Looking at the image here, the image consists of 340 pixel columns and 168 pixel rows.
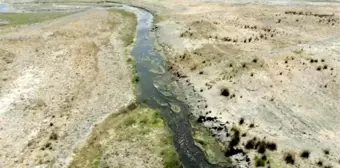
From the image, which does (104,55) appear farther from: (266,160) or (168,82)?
(266,160)

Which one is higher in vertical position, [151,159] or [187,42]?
[187,42]

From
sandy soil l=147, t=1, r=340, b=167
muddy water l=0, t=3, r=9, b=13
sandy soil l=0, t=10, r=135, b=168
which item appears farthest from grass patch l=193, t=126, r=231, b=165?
muddy water l=0, t=3, r=9, b=13

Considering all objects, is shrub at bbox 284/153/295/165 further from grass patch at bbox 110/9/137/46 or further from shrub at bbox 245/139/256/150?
grass patch at bbox 110/9/137/46

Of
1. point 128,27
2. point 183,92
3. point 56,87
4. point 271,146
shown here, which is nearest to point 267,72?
point 183,92

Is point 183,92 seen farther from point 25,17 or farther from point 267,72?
point 25,17

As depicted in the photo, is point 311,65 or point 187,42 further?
point 187,42

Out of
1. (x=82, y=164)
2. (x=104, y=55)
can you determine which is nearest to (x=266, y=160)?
(x=82, y=164)
